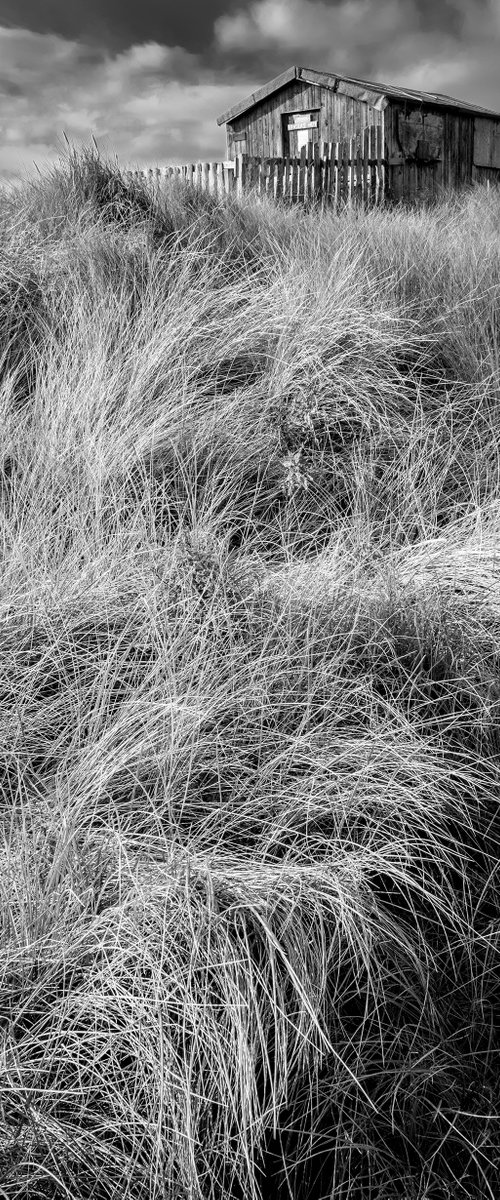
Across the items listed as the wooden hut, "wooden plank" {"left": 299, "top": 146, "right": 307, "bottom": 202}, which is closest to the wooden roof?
the wooden hut

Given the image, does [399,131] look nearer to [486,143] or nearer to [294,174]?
[486,143]

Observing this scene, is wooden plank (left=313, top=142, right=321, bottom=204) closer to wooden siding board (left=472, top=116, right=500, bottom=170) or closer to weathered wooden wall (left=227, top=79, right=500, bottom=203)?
weathered wooden wall (left=227, top=79, right=500, bottom=203)

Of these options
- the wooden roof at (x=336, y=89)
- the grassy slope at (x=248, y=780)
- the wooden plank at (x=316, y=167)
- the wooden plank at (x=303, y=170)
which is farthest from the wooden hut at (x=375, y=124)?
the grassy slope at (x=248, y=780)

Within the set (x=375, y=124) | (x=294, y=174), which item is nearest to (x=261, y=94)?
(x=375, y=124)

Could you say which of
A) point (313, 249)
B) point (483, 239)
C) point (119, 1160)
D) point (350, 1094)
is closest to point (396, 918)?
point (350, 1094)

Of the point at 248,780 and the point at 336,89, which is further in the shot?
the point at 336,89

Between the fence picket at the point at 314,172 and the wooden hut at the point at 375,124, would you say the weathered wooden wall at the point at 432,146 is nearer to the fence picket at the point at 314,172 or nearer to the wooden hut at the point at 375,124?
the wooden hut at the point at 375,124

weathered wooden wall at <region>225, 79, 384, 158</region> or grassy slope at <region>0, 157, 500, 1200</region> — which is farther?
weathered wooden wall at <region>225, 79, 384, 158</region>

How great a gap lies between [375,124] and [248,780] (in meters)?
16.3

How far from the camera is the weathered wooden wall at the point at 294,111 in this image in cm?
1573

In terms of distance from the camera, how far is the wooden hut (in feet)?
48.8

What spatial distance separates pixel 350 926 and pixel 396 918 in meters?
0.22

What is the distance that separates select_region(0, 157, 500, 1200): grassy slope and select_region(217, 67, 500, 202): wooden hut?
11676 millimetres

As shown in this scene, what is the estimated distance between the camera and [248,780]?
1.87 m
